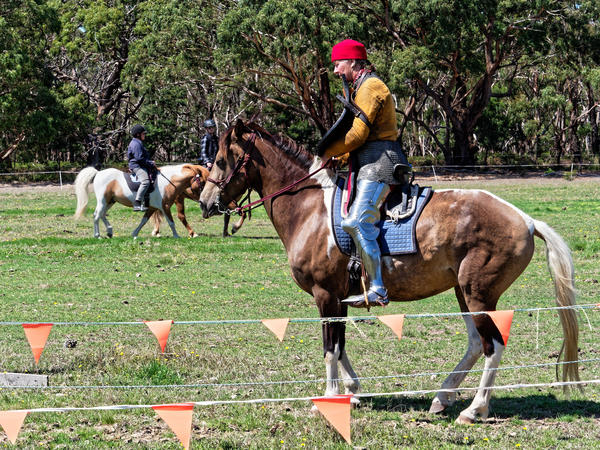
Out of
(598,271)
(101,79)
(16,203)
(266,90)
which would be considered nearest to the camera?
(598,271)

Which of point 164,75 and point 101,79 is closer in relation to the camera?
point 164,75

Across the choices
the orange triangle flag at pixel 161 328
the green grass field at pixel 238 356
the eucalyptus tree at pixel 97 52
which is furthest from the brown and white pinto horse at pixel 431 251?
the eucalyptus tree at pixel 97 52

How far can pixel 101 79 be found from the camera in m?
57.0

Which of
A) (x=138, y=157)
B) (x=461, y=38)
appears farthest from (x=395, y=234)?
(x=461, y=38)

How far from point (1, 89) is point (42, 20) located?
5023 mm

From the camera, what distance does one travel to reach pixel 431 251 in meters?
6.69

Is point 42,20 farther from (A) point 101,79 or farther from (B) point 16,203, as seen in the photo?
(B) point 16,203

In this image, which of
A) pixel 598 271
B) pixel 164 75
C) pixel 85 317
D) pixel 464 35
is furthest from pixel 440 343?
pixel 164 75

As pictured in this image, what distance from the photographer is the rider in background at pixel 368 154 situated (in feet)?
21.8

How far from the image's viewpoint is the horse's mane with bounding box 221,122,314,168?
7.57m

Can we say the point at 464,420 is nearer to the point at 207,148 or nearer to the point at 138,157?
the point at 207,148

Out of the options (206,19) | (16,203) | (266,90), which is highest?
(206,19)

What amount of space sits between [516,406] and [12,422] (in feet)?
13.9

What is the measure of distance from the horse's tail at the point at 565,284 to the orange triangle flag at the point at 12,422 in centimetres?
436
